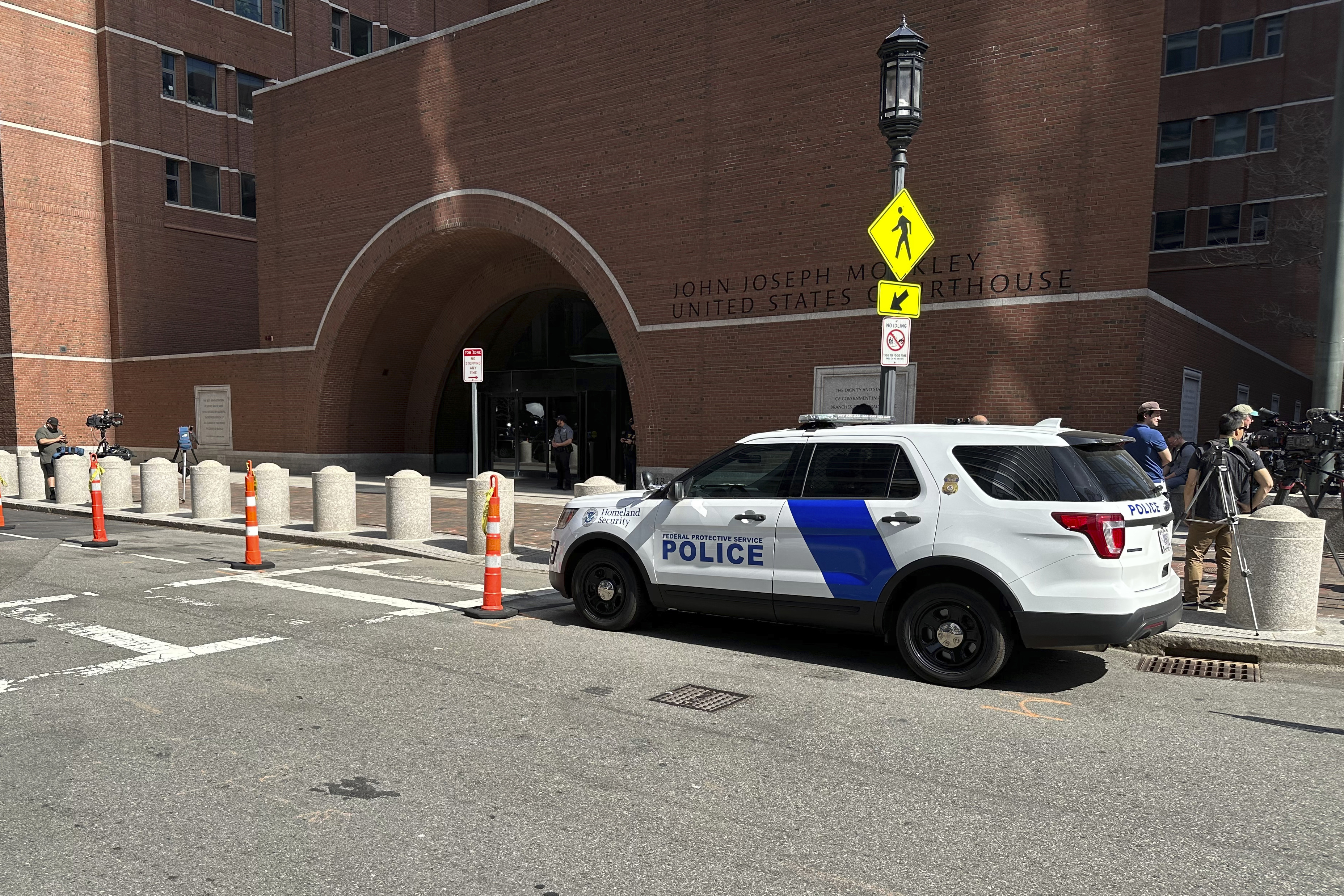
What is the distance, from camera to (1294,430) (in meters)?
12.1

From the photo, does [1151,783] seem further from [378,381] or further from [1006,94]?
[378,381]

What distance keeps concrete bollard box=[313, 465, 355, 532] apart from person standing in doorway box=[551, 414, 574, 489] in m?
8.73

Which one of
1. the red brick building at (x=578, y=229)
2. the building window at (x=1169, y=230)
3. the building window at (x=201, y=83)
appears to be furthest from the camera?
the building window at (x=1169, y=230)

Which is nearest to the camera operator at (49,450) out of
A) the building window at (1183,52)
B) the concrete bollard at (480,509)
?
the concrete bollard at (480,509)

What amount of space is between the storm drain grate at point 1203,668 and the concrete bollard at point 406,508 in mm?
9442

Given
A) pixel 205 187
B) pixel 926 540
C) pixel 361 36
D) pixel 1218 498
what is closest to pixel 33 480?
pixel 205 187

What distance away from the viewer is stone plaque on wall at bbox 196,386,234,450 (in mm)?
28219

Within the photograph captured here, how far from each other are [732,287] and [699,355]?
4.93ft

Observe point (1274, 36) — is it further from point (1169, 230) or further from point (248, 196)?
point (248, 196)

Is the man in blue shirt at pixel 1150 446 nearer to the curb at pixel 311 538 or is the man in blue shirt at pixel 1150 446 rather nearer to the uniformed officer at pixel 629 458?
the curb at pixel 311 538

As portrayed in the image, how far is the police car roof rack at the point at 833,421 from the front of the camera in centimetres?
740

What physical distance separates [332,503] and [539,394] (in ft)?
40.7

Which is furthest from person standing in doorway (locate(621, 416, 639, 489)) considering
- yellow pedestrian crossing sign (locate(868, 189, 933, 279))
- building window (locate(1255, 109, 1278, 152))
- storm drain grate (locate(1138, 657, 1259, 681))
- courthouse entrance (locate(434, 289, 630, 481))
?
building window (locate(1255, 109, 1278, 152))

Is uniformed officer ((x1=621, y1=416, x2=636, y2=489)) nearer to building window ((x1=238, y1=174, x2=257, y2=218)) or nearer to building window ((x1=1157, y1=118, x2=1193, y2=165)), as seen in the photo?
building window ((x1=238, y1=174, x2=257, y2=218))
